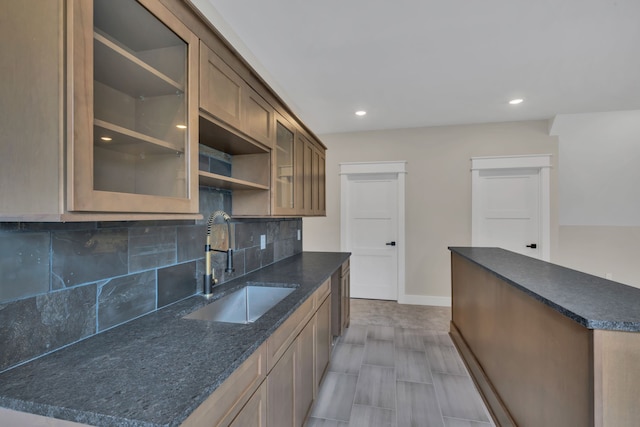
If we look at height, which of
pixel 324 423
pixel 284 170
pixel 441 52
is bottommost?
pixel 324 423

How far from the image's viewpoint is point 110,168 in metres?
0.90

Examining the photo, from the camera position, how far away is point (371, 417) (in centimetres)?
195

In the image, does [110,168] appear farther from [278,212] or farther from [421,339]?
[421,339]

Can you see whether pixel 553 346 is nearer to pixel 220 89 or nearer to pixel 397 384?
pixel 397 384

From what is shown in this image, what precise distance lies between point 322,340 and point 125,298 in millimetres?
1374

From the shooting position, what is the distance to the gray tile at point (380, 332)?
3170 mm

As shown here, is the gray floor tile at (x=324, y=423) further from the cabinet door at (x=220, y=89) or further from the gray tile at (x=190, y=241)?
the cabinet door at (x=220, y=89)

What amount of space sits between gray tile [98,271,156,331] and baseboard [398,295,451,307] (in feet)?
12.3

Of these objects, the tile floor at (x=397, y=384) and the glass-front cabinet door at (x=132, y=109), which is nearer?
the glass-front cabinet door at (x=132, y=109)

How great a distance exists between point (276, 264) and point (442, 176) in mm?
2933

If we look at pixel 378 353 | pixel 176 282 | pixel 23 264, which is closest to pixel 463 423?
pixel 378 353

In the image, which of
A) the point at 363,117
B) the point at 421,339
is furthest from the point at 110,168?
the point at 363,117

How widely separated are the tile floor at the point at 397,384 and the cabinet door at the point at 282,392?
63cm

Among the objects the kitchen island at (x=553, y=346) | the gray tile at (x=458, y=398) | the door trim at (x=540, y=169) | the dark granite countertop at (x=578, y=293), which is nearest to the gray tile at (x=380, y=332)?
the gray tile at (x=458, y=398)
